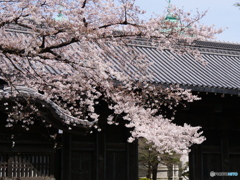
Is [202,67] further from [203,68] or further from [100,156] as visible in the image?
[100,156]

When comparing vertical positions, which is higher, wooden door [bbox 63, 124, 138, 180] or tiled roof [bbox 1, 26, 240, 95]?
tiled roof [bbox 1, 26, 240, 95]

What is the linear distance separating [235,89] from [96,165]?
14.5 feet

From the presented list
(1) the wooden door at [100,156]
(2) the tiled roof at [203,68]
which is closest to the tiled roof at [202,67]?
(2) the tiled roof at [203,68]

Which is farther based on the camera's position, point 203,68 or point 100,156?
point 203,68

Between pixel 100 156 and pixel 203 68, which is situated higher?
pixel 203 68

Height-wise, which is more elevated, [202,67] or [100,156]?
[202,67]

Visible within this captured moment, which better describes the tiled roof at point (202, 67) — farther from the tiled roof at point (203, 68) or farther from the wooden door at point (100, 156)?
the wooden door at point (100, 156)

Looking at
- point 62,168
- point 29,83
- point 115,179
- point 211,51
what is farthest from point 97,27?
point 211,51

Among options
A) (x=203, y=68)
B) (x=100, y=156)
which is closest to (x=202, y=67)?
(x=203, y=68)

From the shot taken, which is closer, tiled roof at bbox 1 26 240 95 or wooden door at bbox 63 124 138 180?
wooden door at bbox 63 124 138 180

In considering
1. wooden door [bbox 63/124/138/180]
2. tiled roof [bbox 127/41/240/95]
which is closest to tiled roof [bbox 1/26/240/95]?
tiled roof [bbox 127/41/240/95]

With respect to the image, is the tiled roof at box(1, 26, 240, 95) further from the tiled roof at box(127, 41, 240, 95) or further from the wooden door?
the wooden door

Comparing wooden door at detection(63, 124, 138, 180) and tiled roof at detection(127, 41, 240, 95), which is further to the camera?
tiled roof at detection(127, 41, 240, 95)

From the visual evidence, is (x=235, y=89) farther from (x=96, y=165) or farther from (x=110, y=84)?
(x=110, y=84)
